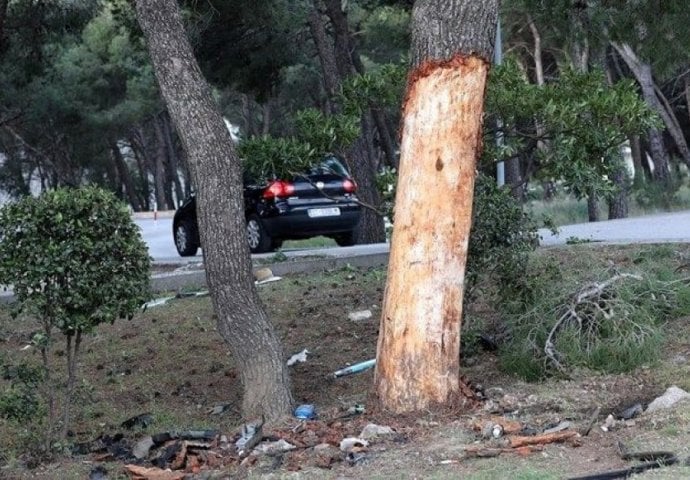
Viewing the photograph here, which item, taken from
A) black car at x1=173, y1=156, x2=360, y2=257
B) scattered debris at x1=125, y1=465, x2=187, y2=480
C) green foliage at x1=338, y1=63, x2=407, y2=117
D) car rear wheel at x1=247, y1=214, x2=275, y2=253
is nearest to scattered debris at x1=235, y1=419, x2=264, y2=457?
scattered debris at x1=125, y1=465, x2=187, y2=480

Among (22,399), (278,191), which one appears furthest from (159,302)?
(278,191)

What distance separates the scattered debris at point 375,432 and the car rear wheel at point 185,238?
47.4ft

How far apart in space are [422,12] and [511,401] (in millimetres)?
2540

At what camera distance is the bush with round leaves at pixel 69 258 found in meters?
7.62

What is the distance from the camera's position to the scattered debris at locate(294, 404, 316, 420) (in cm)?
816

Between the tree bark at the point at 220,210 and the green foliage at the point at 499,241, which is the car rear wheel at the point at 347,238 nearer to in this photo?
the green foliage at the point at 499,241

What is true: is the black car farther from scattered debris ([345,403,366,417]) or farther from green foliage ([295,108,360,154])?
scattered debris ([345,403,366,417])

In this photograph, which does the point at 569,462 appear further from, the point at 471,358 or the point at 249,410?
the point at 471,358

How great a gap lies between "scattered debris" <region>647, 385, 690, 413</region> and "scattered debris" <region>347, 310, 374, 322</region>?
4998mm

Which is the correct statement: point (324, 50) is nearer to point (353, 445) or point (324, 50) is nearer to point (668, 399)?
point (668, 399)

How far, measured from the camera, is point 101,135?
165 feet

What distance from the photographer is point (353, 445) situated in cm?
700

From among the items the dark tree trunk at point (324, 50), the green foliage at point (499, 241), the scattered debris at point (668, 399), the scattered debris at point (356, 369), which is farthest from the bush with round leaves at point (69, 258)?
the dark tree trunk at point (324, 50)

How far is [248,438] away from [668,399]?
256 cm
